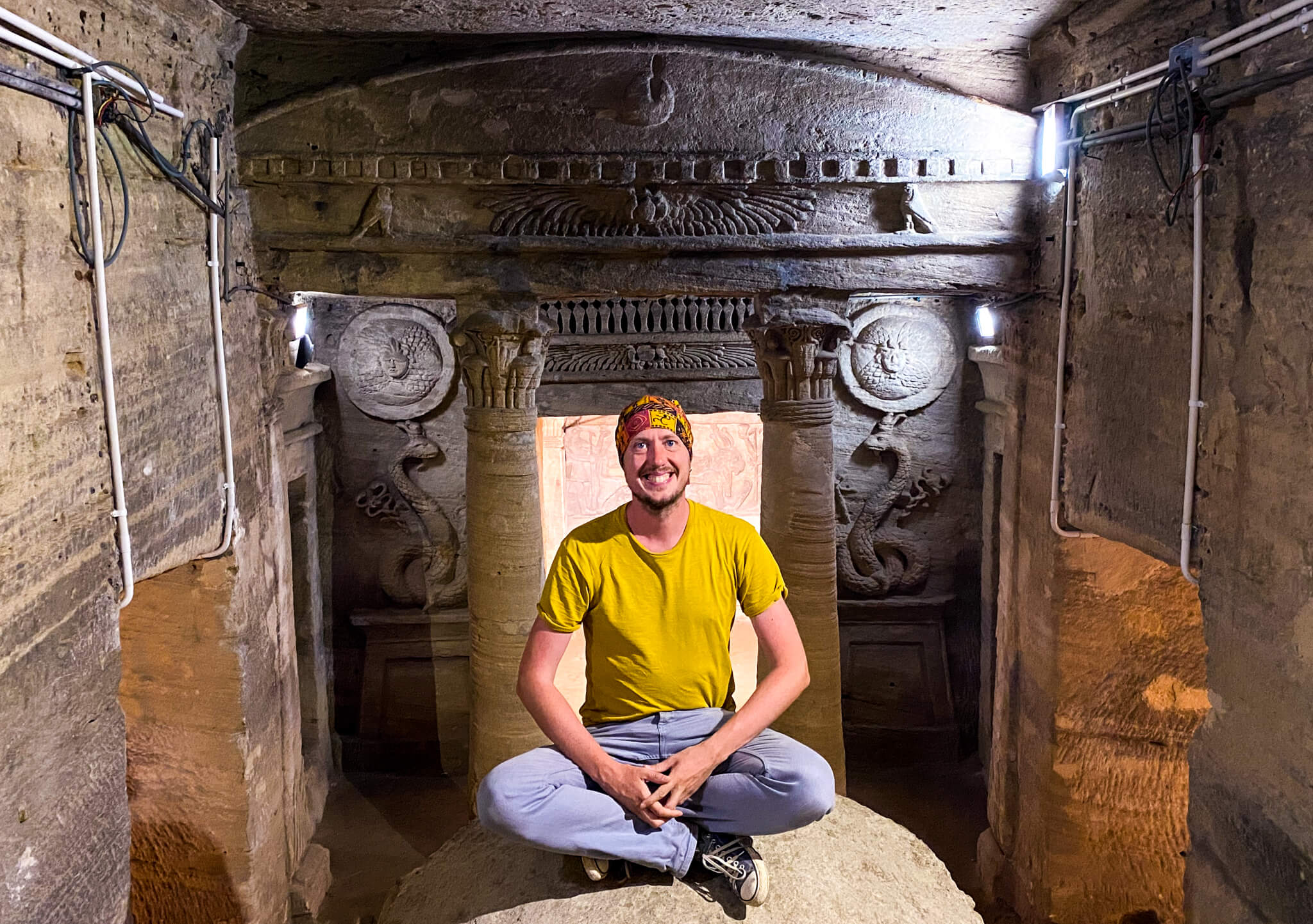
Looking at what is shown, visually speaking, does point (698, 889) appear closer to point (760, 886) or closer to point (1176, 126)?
point (760, 886)

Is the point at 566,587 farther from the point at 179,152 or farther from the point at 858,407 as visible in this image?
the point at 858,407

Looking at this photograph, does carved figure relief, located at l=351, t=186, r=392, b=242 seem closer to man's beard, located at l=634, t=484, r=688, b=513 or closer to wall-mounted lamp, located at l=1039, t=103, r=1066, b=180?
man's beard, located at l=634, t=484, r=688, b=513

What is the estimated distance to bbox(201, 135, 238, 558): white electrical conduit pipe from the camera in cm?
583

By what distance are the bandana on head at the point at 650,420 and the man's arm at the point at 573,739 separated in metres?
0.69

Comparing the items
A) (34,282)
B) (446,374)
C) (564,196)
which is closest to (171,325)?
(34,282)

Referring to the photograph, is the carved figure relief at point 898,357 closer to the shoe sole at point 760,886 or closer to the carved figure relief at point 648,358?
the carved figure relief at point 648,358

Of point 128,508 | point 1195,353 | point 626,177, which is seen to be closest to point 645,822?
point 128,508

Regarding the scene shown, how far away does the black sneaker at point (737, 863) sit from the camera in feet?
12.4

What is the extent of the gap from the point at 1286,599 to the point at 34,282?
4.51 meters

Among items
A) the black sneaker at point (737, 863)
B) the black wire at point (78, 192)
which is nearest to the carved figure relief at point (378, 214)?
the black wire at point (78, 192)

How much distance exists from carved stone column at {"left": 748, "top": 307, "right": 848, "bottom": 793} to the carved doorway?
4.14 meters

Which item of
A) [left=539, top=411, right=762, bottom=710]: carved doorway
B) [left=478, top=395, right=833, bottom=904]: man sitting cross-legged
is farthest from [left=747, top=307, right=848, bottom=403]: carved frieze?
[left=539, top=411, right=762, bottom=710]: carved doorway

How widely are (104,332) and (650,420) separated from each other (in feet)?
7.12

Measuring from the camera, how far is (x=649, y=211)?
661 centimetres
